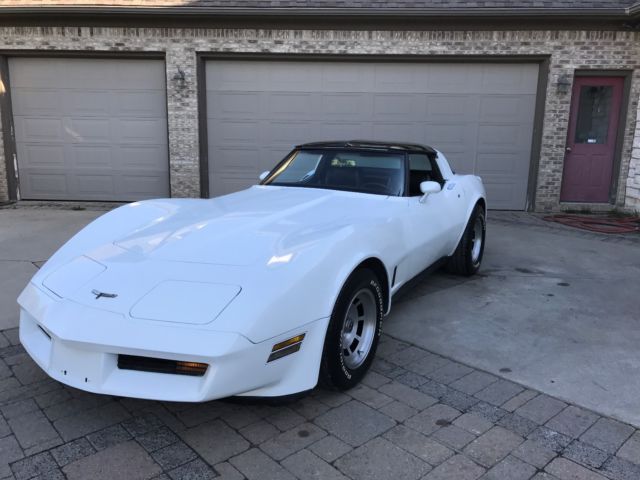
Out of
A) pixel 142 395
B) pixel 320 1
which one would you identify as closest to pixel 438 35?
pixel 320 1

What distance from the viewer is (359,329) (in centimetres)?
334

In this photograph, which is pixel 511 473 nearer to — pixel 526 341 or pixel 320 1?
pixel 526 341

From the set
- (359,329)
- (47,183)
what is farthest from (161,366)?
(47,183)

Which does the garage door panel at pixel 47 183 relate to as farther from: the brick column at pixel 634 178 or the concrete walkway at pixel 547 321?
the brick column at pixel 634 178

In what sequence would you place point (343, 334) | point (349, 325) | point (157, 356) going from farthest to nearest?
point (349, 325), point (343, 334), point (157, 356)

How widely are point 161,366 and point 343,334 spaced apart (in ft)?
3.48

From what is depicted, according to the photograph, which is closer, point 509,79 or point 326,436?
point 326,436

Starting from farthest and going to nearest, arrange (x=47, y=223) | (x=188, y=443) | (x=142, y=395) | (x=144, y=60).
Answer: (x=144, y=60) < (x=47, y=223) < (x=188, y=443) < (x=142, y=395)

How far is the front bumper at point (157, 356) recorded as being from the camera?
2.34 m

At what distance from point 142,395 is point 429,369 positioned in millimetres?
1880

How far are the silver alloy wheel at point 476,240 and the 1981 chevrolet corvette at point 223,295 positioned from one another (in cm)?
166

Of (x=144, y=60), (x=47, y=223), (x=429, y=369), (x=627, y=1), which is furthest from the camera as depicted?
(x=144, y=60)

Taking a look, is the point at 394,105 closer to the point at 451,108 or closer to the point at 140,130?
the point at 451,108

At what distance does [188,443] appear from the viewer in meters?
2.61
